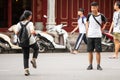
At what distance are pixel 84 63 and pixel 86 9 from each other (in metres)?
11.3

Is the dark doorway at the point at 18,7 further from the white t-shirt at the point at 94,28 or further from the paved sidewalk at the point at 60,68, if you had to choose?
the white t-shirt at the point at 94,28

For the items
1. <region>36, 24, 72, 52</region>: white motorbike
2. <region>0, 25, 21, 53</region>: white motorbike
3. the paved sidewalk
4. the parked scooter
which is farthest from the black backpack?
the parked scooter

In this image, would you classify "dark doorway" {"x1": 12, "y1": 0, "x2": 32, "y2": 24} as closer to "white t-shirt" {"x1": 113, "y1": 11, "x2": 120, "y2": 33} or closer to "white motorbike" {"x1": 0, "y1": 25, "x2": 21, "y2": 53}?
"white motorbike" {"x1": 0, "y1": 25, "x2": 21, "y2": 53}

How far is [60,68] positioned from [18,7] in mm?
11823

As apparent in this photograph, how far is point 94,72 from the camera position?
12.9 metres

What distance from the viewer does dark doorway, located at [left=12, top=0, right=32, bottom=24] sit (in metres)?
25.1

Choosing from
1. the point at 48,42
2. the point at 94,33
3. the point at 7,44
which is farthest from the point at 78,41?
the point at 94,33

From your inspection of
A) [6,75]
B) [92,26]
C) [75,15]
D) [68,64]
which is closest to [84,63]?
[68,64]

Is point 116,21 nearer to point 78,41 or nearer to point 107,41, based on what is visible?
point 78,41

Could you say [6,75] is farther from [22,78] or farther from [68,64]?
[68,64]

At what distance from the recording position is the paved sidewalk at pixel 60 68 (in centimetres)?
1199

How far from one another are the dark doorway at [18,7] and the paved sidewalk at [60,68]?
7.45 m

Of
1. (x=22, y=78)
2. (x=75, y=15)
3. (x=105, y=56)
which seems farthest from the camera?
(x=75, y=15)

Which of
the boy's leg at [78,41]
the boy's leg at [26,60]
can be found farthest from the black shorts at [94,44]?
the boy's leg at [78,41]
